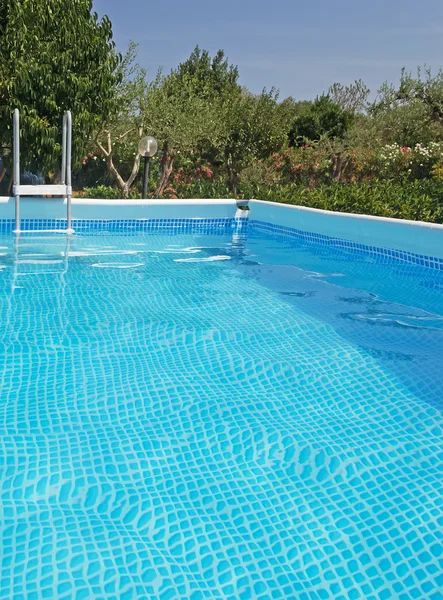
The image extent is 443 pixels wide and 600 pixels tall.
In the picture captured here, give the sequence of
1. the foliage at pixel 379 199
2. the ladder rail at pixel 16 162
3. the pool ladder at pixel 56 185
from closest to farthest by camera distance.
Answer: the ladder rail at pixel 16 162 < the pool ladder at pixel 56 185 < the foliage at pixel 379 199

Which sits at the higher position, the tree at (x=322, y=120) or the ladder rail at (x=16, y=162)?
the tree at (x=322, y=120)

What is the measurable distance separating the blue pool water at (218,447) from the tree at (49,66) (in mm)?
5111

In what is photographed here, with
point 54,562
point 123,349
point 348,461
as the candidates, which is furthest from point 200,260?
point 54,562

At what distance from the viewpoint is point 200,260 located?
27.3ft

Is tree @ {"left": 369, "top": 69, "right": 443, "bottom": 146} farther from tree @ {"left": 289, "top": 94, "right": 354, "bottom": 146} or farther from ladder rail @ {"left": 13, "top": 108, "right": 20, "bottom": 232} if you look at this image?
ladder rail @ {"left": 13, "top": 108, "right": 20, "bottom": 232}

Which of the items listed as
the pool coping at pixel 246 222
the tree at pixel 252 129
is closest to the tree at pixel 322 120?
the tree at pixel 252 129

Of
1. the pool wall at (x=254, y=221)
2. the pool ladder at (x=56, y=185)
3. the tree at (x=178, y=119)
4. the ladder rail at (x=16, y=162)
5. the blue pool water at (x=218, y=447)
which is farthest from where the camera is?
the tree at (x=178, y=119)

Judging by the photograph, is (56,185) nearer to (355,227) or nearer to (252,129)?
(355,227)

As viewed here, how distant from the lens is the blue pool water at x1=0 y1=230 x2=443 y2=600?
2.20 metres

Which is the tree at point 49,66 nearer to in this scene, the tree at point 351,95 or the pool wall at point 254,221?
the pool wall at point 254,221

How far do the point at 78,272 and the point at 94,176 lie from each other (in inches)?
463

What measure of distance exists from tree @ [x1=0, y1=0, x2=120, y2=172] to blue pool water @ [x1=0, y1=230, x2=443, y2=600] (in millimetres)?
Result: 5111

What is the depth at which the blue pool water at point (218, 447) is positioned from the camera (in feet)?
7.22

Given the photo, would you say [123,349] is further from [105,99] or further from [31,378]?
[105,99]
